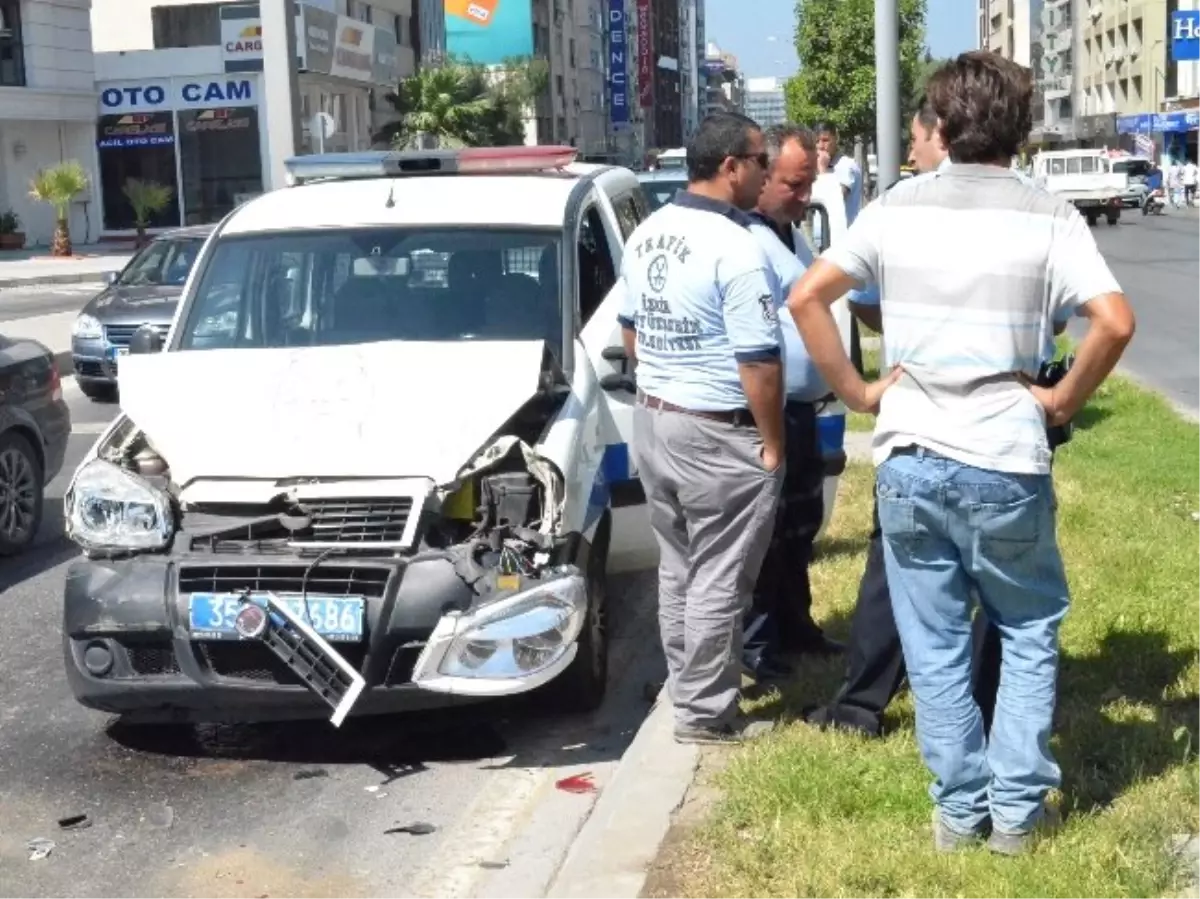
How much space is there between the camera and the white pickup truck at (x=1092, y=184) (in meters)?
50.4

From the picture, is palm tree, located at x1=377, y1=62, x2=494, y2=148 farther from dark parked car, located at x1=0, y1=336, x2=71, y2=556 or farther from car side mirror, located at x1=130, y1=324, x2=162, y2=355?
car side mirror, located at x1=130, y1=324, x2=162, y2=355

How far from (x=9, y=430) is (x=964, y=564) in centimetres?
677

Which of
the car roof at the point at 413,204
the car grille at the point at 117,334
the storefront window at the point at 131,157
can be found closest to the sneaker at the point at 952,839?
the car roof at the point at 413,204

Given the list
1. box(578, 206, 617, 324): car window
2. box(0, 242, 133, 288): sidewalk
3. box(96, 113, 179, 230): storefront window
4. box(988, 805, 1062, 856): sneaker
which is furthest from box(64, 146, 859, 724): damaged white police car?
box(96, 113, 179, 230): storefront window

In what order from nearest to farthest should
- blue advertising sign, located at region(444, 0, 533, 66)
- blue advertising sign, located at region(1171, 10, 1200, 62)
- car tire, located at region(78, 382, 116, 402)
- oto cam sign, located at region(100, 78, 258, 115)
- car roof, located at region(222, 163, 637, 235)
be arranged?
car roof, located at region(222, 163, 637, 235), car tire, located at region(78, 382, 116, 402), blue advertising sign, located at region(1171, 10, 1200, 62), oto cam sign, located at region(100, 78, 258, 115), blue advertising sign, located at region(444, 0, 533, 66)

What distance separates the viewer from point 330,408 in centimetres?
587

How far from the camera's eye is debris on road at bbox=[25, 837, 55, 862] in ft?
16.9

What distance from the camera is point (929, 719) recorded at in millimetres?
4145

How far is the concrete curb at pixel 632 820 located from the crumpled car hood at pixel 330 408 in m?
1.12

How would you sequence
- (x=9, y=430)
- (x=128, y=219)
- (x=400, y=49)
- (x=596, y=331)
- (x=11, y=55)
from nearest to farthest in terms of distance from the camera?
(x=596, y=331)
(x=9, y=430)
(x=11, y=55)
(x=128, y=219)
(x=400, y=49)

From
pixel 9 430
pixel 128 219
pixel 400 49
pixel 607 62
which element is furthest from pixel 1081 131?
pixel 9 430

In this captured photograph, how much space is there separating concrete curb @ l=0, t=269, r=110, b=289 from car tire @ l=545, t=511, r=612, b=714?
27.6 metres

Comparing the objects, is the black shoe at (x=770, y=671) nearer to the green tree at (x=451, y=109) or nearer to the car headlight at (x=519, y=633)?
the car headlight at (x=519, y=633)

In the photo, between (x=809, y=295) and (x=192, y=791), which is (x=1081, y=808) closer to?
(x=809, y=295)
